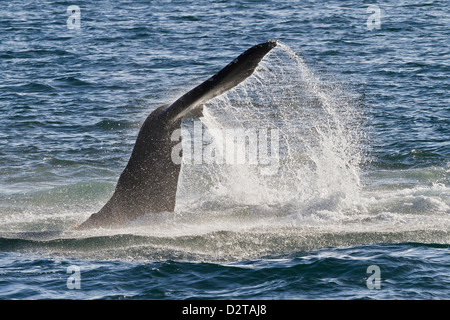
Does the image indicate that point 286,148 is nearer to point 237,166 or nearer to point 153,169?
point 237,166

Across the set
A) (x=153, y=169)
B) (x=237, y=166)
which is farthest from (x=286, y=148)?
(x=153, y=169)

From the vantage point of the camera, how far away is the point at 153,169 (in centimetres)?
1003

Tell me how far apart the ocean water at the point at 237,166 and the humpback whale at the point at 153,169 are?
0.21m

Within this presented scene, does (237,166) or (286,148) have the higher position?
(286,148)

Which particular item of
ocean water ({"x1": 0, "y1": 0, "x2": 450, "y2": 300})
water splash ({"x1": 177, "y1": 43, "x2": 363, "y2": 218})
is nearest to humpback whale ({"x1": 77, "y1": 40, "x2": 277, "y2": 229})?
ocean water ({"x1": 0, "y1": 0, "x2": 450, "y2": 300})

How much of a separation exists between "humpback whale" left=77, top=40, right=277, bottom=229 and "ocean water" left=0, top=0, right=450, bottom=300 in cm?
21

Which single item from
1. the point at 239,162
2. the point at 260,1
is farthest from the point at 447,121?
the point at 260,1

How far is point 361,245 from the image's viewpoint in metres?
10.0

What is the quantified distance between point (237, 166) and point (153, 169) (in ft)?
14.9

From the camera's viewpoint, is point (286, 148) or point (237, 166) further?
point (286, 148)

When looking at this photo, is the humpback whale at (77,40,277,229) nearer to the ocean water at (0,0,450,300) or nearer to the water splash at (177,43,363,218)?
the ocean water at (0,0,450,300)

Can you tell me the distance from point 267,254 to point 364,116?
1128cm

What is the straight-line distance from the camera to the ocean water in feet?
29.9

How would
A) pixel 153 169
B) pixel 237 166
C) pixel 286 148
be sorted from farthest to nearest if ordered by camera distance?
pixel 286 148 < pixel 237 166 < pixel 153 169
